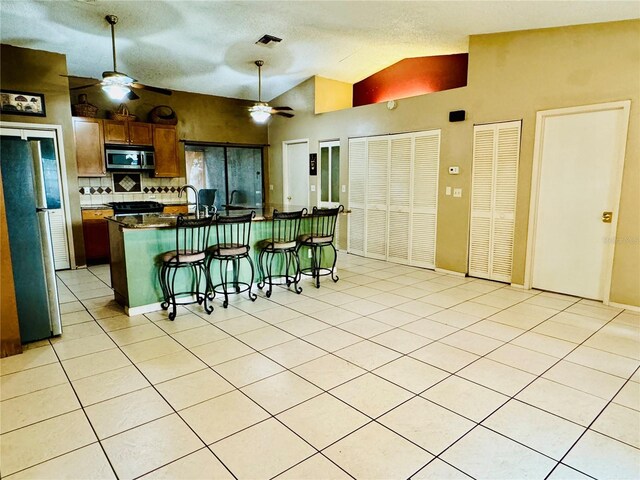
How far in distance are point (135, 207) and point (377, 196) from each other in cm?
398

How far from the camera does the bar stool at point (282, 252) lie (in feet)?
14.8

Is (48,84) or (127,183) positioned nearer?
(48,84)

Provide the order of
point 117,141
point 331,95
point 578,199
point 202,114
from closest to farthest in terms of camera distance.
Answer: point 578,199 → point 117,141 → point 331,95 → point 202,114

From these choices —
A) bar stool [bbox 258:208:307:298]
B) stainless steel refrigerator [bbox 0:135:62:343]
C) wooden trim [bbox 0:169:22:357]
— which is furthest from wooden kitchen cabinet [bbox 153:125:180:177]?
wooden trim [bbox 0:169:22:357]

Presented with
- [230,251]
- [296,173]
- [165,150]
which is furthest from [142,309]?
[296,173]

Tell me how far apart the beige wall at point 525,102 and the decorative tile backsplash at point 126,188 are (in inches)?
141

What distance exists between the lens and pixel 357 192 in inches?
265

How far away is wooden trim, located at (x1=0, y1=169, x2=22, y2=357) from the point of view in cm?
295

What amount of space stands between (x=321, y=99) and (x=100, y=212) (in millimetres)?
4209

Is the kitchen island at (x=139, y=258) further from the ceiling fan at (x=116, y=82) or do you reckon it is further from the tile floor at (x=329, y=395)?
the ceiling fan at (x=116, y=82)

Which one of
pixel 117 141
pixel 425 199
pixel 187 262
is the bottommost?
pixel 187 262

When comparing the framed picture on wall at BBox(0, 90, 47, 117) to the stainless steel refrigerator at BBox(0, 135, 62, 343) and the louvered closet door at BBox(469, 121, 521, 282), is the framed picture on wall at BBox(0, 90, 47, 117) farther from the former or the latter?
the louvered closet door at BBox(469, 121, 521, 282)

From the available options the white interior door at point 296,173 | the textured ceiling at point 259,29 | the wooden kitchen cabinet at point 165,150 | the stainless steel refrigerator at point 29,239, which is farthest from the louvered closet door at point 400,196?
the stainless steel refrigerator at point 29,239

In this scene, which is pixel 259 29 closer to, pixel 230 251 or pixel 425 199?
pixel 230 251
